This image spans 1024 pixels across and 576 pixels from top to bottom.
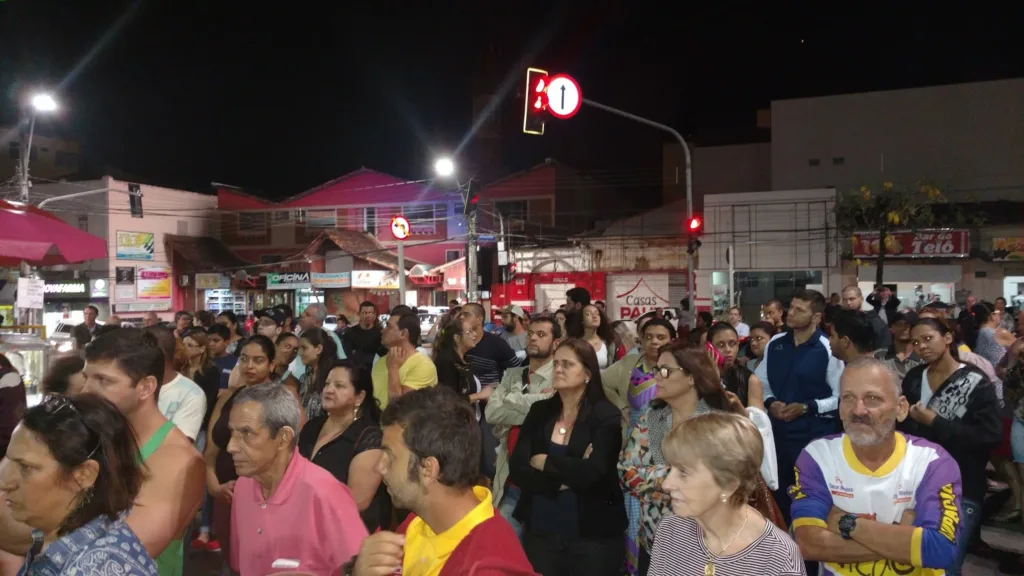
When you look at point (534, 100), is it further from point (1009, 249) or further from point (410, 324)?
point (1009, 249)

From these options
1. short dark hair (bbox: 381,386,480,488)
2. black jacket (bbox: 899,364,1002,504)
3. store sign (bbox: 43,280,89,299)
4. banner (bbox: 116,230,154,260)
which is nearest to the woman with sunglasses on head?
black jacket (bbox: 899,364,1002,504)

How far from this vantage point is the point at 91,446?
8.10 feet

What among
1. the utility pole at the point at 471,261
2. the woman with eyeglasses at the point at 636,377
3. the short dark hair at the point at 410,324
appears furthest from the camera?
the utility pole at the point at 471,261

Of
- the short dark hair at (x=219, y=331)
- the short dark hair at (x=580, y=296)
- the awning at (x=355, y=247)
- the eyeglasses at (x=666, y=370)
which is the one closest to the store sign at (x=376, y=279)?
the awning at (x=355, y=247)

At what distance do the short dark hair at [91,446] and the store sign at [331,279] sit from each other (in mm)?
32526

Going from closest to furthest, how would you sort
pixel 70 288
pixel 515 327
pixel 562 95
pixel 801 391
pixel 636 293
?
pixel 801 391
pixel 515 327
pixel 562 95
pixel 636 293
pixel 70 288

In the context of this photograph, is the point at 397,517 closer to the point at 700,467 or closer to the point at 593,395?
the point at 593,395

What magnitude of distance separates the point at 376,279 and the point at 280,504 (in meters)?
32.3

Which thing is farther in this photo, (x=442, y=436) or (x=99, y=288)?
(x=99, y=288)

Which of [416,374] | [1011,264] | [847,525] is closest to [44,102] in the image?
[416,374]

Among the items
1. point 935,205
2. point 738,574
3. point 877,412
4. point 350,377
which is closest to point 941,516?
point 877,412

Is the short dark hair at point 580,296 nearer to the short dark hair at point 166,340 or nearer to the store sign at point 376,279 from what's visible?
the short dark hair at point 166,340

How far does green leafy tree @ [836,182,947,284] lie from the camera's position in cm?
2516

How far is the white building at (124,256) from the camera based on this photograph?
1403 inches
